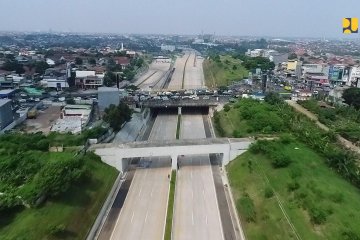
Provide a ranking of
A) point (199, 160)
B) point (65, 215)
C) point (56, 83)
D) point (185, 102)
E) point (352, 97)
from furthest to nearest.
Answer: point (56, 83) < point (185, 102) < point (352, 97) < point (199, 160) < point (65, 215)

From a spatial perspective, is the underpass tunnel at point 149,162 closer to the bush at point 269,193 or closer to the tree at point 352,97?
the bush at point 269,193

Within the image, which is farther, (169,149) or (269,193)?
(169,149)

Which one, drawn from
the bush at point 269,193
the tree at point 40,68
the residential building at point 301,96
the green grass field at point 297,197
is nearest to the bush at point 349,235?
the green grass field at point 297,197

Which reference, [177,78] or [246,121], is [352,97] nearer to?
[246,121]

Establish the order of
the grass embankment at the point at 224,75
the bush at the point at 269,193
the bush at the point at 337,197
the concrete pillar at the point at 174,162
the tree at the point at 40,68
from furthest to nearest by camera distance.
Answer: the grass embankment at the point at 224,75 → the tree at the point at 40,68 → the concrete pillar at the point at 174,162 → the bush at the point at 269,193 → the bush at the point at 337,197

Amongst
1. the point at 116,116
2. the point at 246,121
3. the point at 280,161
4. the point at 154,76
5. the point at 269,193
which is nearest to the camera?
the point at 269,193

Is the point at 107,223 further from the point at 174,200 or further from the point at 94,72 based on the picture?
the point at 94,72

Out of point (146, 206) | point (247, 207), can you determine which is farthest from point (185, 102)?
point (247, 207)

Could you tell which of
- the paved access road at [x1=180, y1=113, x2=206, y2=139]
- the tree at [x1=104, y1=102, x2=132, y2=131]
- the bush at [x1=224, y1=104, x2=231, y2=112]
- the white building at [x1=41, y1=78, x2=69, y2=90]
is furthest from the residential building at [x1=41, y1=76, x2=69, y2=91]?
the bush at [x1=224, y1=104, x2=231, y2=112]

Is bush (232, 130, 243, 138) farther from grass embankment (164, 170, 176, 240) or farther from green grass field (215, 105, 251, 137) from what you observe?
grass embankment (164, 170, 176, 240)
